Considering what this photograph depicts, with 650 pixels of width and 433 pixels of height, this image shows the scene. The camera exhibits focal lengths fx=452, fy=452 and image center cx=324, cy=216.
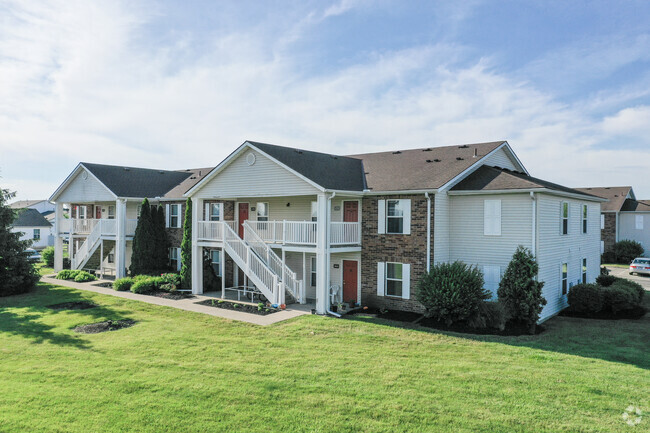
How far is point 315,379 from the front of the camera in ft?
33.2

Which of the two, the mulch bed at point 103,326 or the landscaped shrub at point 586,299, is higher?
the landscaped shrub at point 586,299

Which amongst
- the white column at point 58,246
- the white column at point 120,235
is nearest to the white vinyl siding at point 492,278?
the white column at point 120,235

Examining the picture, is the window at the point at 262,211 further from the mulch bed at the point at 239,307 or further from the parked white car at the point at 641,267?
the parked white car at the point at 641,267

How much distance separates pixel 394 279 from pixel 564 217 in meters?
7.60

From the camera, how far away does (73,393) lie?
30.3 ft

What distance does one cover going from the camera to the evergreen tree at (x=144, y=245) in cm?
2617

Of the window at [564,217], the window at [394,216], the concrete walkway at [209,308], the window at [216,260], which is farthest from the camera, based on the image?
the window at [216,260]

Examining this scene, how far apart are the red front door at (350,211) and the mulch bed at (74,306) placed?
11.4 metres

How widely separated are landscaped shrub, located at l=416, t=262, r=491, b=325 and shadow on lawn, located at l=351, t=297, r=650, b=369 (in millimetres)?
976

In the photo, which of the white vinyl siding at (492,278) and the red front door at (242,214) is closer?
the white vinyl siding at (492,278)

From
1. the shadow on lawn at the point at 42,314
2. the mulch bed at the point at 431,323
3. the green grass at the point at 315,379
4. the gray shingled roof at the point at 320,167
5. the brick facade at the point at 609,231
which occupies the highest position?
the gray shingled roof at the point at 320,167

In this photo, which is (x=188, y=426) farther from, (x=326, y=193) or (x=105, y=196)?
(x=105, y=196)

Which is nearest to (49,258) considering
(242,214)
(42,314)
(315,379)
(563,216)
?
(42,314)

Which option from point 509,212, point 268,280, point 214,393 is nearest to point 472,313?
point 509,212
